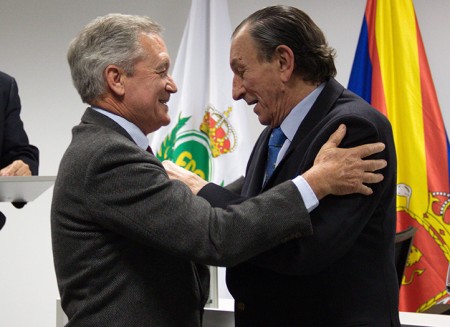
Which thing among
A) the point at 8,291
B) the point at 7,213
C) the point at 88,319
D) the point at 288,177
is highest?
the point at 288,177

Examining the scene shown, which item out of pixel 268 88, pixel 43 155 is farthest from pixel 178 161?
pixel 268 88

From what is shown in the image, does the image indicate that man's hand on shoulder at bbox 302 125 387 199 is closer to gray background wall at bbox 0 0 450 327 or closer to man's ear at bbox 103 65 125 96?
man's ear at bbox 103 65 125 96

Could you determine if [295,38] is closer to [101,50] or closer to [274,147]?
[274,147]

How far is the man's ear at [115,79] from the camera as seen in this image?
174 centimetres

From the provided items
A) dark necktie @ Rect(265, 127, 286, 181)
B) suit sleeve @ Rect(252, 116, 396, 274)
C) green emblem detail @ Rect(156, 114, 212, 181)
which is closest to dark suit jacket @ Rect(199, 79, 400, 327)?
suit sleeve @ Rect(252, 116, 396, 274)

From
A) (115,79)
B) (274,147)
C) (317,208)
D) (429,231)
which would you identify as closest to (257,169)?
(274,147)

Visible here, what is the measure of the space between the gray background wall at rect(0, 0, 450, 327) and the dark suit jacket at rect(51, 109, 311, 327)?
293 centimetres

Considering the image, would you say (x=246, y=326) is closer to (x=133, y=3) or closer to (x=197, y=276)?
(x=197, y=276)

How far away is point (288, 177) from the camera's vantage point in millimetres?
1741

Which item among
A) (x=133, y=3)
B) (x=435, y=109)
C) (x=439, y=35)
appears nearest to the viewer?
(x=435, y=109)

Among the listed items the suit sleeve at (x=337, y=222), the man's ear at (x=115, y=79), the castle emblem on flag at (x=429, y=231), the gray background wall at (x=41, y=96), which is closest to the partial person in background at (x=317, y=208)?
the suit sleeve at (x=337, y=222)

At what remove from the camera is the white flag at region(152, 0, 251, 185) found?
424 cm

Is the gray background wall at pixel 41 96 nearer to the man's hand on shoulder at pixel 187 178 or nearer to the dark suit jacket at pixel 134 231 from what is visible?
the man's hand on shoulder at pixel 187 178

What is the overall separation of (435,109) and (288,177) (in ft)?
8.09
